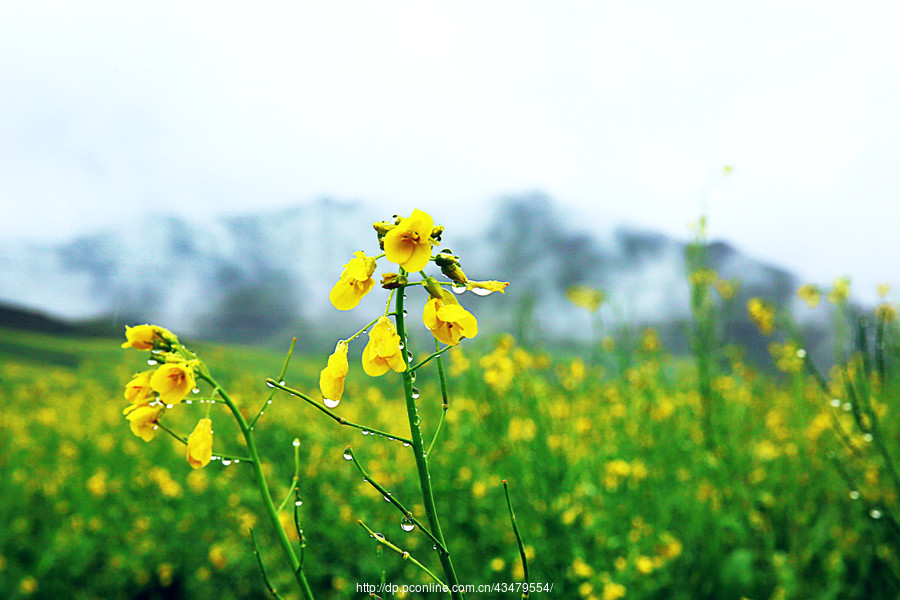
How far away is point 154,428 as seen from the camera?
2.66 ft

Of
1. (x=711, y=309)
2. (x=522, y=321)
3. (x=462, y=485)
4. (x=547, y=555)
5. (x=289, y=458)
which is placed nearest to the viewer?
(x=547, y=555)

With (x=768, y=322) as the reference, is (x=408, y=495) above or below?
below

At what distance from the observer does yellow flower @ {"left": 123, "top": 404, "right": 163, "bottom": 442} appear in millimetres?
782

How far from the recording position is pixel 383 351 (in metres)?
0.69

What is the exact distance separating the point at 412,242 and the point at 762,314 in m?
2.65

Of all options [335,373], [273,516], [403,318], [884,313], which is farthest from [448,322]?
[884,313]

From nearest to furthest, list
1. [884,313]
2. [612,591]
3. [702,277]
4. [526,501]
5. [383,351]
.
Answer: [383,351], [884,313], [612,591], [526,501], [702,277]

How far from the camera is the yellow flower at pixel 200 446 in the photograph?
2.54 feet

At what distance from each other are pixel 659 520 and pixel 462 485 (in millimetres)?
823

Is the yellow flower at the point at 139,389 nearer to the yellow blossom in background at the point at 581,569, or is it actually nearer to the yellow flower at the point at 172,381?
the yellow flower at the point at 172,381

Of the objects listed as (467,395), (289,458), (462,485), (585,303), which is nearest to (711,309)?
(585,303)

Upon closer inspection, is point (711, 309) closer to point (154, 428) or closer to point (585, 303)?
point (585, 303)

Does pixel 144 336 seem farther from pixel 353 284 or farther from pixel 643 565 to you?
pixel 643 565

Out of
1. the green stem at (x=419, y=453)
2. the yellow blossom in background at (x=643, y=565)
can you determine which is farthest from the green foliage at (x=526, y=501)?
the green stem at (x=419, y=453)
